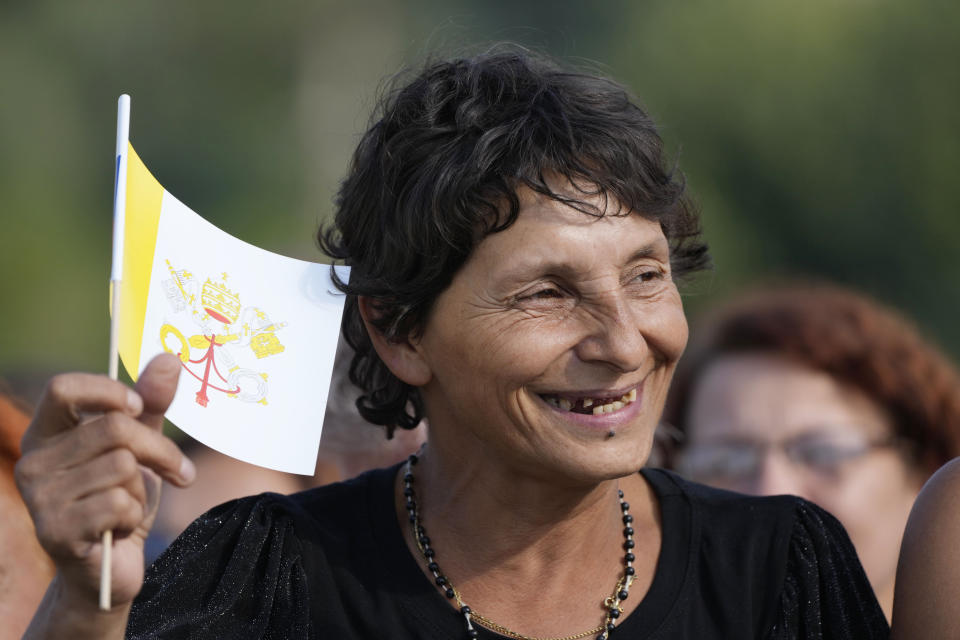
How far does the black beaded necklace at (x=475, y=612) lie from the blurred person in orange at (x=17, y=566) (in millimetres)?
820

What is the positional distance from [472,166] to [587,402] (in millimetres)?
519

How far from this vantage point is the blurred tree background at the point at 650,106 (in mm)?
15141

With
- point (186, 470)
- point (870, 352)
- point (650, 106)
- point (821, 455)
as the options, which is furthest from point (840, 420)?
point (650, 106)

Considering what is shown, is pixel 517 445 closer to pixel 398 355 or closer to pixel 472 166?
pixel 398 355

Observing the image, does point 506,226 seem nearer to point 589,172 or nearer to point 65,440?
point 589,172

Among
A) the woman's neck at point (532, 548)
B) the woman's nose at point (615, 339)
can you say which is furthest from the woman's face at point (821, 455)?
the woman's nose at point (615, 339)

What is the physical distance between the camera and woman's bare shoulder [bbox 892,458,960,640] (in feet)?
8.20

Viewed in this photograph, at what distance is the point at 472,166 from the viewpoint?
2664mm

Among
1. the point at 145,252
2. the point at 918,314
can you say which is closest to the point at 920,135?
the point at 918,314

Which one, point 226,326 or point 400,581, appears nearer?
point 226,326

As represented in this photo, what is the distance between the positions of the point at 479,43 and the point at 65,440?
1.47m

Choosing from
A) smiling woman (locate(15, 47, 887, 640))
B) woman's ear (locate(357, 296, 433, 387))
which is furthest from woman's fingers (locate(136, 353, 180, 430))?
woman's ear (locate(357, 296, 433, 387))

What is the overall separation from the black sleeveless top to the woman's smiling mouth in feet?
1.22

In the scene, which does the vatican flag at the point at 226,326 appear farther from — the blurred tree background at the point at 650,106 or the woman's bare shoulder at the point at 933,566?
the blurred tree background at the point at 650,106
